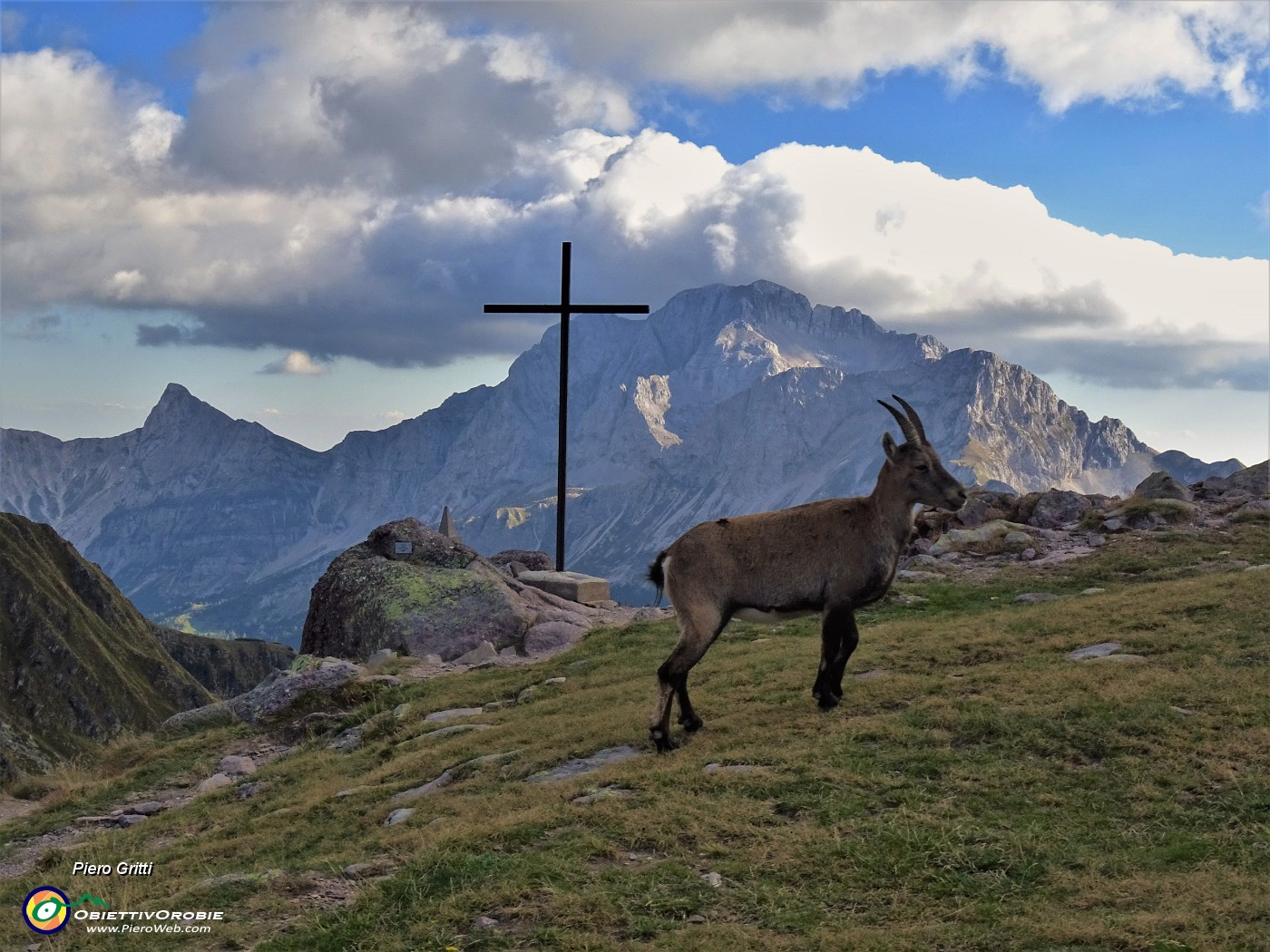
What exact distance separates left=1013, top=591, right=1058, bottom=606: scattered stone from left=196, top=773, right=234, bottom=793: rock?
14814 mm

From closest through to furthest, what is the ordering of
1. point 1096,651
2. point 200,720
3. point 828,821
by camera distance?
point 828,821 → point 1096,651 → point 200,720

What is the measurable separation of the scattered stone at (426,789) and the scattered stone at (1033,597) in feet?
42.3

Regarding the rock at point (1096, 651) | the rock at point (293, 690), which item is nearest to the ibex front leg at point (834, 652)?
the rock at point (1096, 651)

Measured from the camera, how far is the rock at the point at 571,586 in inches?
1208

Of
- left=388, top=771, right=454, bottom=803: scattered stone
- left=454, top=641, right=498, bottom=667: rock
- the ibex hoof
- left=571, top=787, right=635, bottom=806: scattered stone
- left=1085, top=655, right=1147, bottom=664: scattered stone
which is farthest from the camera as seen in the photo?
left=454, top=641, right=498, bottom=667: rock

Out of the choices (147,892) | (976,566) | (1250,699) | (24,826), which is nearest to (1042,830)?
(1250,699)

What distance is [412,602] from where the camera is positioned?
2667cm

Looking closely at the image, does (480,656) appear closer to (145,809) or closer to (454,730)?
(454,730)

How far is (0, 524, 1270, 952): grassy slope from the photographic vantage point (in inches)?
332

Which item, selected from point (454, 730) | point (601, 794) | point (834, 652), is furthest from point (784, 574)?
point (454, 730)

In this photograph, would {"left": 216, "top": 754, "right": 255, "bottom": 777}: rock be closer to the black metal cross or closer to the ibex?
the ibex

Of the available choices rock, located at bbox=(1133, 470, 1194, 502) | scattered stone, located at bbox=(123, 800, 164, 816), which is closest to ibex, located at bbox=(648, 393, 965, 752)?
scattered stone, located at bbox=(123, 800, 164, 816)

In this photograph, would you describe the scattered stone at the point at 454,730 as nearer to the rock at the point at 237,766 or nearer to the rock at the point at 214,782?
the rock at the point at 214,782

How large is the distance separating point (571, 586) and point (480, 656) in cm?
618
